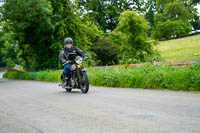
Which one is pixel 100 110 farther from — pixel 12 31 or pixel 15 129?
pixel 12 31

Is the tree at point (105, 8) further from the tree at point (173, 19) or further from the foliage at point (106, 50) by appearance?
the foliage at point (106, 50)

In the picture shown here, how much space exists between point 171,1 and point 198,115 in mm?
66650

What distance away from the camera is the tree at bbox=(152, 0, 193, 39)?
6078 centimetres

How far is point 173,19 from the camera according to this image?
6384 centimetres

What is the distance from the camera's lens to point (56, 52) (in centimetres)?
→ 2420

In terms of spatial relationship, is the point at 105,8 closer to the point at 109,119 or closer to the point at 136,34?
the point at 136,34

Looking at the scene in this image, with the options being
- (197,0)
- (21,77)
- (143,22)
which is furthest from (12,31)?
(197,0)

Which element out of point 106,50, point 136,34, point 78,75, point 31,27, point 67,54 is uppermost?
point 31,27

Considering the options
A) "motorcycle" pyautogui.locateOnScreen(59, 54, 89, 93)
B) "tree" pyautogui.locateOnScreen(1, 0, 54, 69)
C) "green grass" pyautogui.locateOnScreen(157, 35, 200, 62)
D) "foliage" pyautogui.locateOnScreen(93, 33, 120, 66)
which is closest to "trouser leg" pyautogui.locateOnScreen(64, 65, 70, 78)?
"motorcycle" pyautogui.locateOnScreen(59, 54, 89, 93)

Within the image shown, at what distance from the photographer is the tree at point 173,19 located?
60781 mm

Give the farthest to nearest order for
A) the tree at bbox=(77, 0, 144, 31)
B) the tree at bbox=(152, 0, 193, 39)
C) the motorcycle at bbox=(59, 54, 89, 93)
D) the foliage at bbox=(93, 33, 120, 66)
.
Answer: the tree at bbox=(152, 0, 193, 39)
the tree at bbox=(77, 0, 144, 31)
the foliage at bbox=(93, 33, 120, 66)
the motorcycle at bbox=(59, 54, 89, 93)

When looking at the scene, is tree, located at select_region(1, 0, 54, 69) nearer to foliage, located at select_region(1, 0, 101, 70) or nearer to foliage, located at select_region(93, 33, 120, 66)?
foliage, located at select_region(1, 0, 101, 70)

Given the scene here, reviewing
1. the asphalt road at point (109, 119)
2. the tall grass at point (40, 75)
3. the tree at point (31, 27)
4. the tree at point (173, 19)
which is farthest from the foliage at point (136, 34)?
the tree at point (173, 19)

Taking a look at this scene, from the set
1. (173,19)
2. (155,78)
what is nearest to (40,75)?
(155,78)
